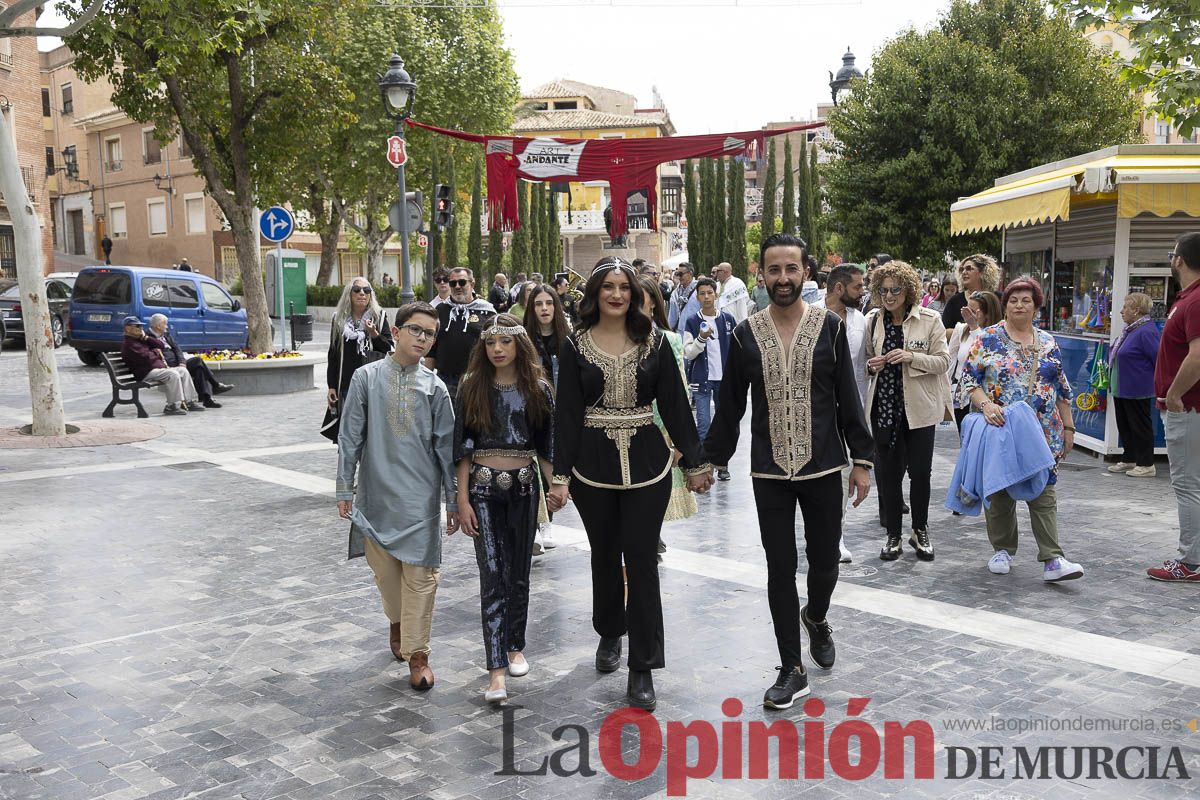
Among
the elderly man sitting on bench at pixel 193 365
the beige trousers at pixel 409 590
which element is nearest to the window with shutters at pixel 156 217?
the elderly man sitting on bench at pixel 193 365

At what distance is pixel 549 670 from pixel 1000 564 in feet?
9.92

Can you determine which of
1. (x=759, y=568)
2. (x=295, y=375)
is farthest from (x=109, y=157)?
(x=759, y=568)

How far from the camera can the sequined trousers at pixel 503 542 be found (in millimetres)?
4727

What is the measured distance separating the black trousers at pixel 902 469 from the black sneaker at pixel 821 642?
2.08 metres

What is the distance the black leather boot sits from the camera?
452 cm

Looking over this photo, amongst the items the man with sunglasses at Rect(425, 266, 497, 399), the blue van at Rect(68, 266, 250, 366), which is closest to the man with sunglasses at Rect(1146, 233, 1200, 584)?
the man with sunglasses at Rect(425, 266, 497, 399)

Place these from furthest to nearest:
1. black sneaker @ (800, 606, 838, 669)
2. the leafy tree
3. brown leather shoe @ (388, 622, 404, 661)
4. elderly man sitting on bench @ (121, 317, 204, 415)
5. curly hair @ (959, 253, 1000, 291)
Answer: the leafy tree → elderly man sitting on bench @ (121, 317, 204, 415) → curly hair @ (959, 253, 1000, 291) → brown leather shoe @ (388, 622, 404, 661) → black sneaker @ (800, 606, 838, 669)

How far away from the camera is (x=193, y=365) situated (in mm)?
16109

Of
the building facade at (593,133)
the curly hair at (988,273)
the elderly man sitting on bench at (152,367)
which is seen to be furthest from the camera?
the building facade at (593,133)

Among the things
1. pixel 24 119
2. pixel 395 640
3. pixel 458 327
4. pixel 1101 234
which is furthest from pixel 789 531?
pixel 24 119

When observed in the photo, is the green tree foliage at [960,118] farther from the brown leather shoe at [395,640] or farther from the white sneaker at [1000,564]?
the brown leather shoe at [395,640]

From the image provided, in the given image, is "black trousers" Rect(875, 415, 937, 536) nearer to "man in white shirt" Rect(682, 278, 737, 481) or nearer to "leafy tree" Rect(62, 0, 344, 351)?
"man in white shirt" Rect(682, 278, 737, 481)

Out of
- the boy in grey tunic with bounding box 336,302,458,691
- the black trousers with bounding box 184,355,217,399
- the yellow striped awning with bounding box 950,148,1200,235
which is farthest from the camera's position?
the black trousers with bounding box 184,355,217,399

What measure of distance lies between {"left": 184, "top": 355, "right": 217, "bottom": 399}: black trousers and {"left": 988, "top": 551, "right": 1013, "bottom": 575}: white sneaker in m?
12.3
